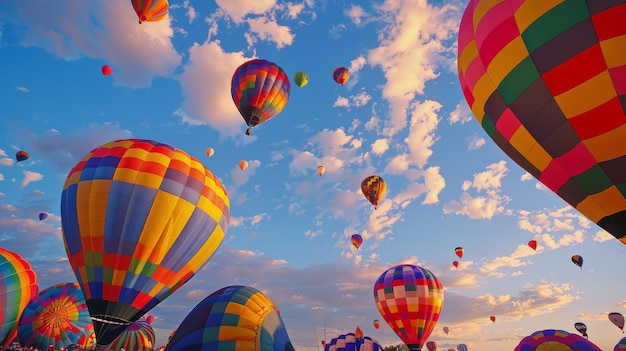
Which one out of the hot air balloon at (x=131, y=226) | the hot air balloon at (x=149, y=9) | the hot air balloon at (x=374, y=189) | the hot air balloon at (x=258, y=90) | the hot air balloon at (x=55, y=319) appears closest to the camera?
the hot air balloon at (x=131, y=226)

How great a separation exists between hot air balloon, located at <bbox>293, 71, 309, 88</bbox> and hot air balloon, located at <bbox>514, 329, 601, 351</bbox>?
20.8m

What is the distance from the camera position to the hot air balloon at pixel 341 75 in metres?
25.7

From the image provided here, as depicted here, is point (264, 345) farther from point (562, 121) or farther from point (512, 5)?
point (512, 5)

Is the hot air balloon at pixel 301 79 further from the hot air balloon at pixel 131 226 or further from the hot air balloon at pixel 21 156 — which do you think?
the hot air balloon at pixel 21 156

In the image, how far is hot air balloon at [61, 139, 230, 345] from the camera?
11.8 metres

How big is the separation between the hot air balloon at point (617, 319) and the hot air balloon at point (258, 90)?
27944 millimetres

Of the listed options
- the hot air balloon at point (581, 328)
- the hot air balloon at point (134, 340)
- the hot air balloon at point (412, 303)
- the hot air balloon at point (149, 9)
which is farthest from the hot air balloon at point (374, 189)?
the hot air balloon at point (581, 328)

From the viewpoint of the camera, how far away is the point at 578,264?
83.5ft

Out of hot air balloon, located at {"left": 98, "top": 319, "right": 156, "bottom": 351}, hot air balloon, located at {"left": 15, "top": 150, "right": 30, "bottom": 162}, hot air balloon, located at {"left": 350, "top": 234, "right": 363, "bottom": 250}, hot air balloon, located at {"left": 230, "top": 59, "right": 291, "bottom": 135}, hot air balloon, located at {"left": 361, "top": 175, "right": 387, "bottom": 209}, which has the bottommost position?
hot air balloon, located at {"left": 98, "top": 319, "right": 156, "bottom": 351}

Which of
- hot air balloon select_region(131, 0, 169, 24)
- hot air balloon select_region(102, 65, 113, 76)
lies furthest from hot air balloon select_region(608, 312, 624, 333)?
hot air balloon select_region(102, 65, 113, 76)

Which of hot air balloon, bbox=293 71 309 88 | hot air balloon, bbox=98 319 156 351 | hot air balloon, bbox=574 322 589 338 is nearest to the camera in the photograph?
hot air balloon, bbox=98 319 156 351

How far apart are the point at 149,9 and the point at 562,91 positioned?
67.4ft

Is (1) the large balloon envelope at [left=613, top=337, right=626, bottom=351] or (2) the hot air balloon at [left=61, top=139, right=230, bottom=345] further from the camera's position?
(1) the large balloon envelope at [left=613, top=337, right=626, bottom=351]

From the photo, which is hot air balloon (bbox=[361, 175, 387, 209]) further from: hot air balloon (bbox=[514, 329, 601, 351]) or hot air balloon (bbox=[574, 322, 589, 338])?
hot air balloon (bbox=[574, 322, 589, 338])
